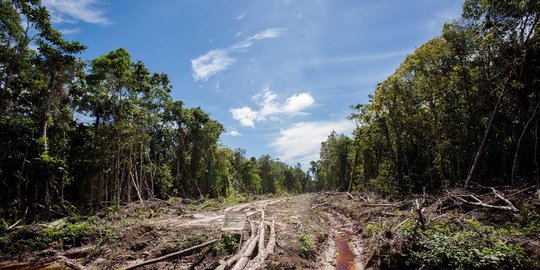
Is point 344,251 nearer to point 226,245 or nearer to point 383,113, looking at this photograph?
point 226,245

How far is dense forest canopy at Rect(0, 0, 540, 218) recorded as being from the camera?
589 inches

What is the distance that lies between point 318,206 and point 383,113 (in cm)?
1054

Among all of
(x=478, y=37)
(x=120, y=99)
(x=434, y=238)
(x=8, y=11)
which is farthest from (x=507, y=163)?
(x=8, y=11)

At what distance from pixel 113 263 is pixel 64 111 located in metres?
16.3

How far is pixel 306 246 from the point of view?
374 inches

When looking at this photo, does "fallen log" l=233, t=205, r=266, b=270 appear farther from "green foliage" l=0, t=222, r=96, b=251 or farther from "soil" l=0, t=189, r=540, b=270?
"green foliage" l=0, t=222, r=96, b=251

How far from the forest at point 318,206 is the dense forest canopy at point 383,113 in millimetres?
97

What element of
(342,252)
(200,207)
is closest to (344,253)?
(342,252)

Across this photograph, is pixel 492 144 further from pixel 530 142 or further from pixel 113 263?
pixel 113 263

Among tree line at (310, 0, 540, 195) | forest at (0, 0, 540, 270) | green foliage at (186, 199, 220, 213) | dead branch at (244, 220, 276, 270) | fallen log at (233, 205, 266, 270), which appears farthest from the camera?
green foliage at (186, 199, 220, 213)

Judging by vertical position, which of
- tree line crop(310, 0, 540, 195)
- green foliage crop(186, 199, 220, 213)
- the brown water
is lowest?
the brown water

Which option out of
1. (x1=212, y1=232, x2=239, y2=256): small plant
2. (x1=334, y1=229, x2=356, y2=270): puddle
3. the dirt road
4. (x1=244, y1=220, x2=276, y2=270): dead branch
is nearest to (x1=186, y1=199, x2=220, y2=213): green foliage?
the dirt road

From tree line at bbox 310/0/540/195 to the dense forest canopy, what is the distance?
69 mm

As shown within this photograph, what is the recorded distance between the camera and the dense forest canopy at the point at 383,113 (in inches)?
589
